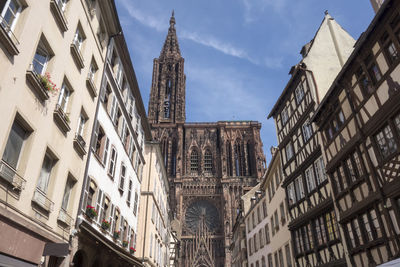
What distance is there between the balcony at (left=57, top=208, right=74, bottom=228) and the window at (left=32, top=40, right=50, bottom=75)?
172 inches

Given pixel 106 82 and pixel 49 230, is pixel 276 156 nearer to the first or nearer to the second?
pixel 106 82

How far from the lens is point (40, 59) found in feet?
29.3

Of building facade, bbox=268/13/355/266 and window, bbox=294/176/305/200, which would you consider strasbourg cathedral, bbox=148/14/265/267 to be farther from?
window, bbox=294/176/305/200

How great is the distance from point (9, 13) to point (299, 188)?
14.9 m

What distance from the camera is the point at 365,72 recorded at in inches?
442

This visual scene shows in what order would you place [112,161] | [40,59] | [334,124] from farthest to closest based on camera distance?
[112,161] < [334,124] < [40,59]

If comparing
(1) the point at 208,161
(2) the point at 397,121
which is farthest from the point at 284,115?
(1) the point at 208,161

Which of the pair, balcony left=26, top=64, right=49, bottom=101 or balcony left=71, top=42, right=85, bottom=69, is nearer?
balcony left=26, top=64, right=49, bottom=101

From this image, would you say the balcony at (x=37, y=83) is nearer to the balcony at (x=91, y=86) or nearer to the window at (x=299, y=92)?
the balcony at (x=91, y=86)

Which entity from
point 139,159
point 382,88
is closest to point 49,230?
point 382,88

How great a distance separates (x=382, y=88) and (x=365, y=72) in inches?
47.3

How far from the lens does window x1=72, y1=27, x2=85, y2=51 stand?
37.2ft

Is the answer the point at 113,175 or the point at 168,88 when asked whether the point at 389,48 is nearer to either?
the point at 113,175

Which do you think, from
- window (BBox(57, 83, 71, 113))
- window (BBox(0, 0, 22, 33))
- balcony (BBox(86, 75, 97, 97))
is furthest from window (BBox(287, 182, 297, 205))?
window (BBox(0, 0, 22, 33))
